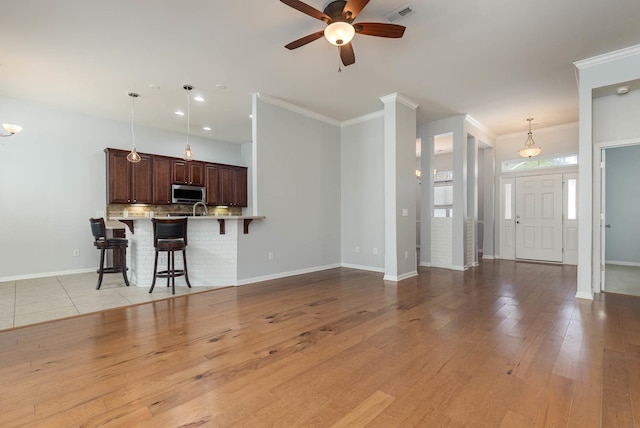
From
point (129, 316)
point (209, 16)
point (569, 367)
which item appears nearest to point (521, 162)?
point (569, 367)

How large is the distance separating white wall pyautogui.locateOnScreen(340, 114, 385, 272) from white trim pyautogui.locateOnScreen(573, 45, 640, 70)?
290 centimetres

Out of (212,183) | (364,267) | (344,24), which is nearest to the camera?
(344,24)

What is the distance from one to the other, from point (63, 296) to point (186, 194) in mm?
3347

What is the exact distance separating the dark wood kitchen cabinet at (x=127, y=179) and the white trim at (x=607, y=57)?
7.41 m

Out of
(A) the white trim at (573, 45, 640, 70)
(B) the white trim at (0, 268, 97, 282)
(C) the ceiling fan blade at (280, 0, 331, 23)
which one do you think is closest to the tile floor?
(B) the white trim at (0, 268, 97, 282)

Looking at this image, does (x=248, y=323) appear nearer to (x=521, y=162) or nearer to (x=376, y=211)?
(x=376, y=211)

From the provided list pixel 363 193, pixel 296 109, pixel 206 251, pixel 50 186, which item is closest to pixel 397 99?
pixel 296 109

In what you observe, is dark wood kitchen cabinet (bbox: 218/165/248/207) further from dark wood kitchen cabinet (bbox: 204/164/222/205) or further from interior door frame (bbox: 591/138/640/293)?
interior door frame (bbox: 591/138/640/293)

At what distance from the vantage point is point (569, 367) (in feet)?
7.08

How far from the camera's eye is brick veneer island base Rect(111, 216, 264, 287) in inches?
182

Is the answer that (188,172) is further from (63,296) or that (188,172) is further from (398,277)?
(398,277)

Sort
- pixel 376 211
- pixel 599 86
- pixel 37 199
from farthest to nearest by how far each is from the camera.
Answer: pixel 376 211 → pixel 37 199 → pixel 599 86

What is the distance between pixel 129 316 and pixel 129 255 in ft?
7.23

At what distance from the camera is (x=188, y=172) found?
7.11 metres
